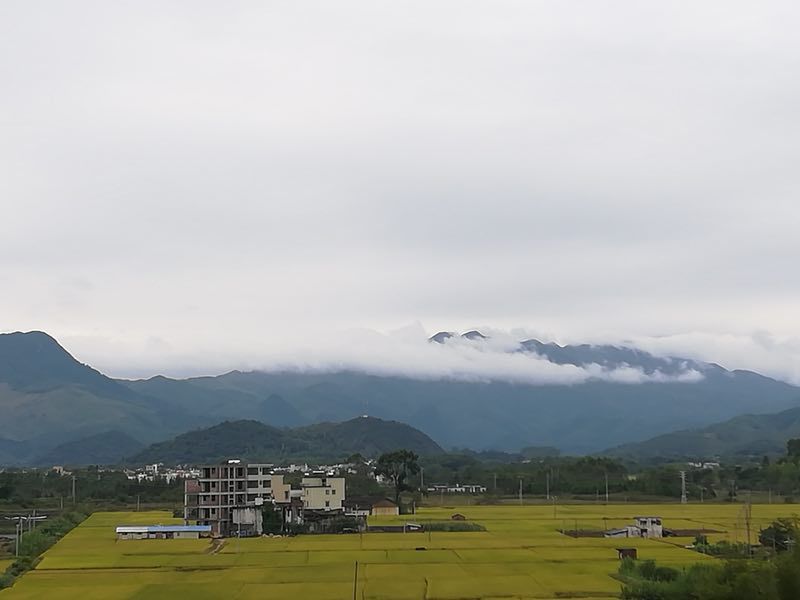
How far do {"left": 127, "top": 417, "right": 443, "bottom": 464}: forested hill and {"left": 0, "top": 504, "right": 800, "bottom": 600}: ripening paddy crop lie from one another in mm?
94707

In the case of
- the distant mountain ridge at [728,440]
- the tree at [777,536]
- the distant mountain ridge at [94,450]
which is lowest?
the distant mountain ridge at [94,450]

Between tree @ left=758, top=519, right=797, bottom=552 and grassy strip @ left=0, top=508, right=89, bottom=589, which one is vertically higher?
tree @ left=758, top=519, right=797, bottom=552

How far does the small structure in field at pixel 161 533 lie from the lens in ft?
121

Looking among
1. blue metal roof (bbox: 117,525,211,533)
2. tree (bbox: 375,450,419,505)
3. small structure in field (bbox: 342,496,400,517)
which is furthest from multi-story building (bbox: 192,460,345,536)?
tree (bbox: 375,450,419,505)

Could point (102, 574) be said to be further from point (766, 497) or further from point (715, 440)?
point (715, 440)

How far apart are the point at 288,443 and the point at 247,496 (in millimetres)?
99503

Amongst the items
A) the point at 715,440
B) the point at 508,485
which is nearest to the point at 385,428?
the point at 715,440

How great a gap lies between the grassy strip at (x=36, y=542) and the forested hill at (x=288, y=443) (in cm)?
8416

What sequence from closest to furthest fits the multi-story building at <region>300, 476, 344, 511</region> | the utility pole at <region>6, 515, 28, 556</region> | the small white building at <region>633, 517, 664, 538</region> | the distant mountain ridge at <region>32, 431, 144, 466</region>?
1. the small white building at <region>633, 517, 664, 538</region>
2. the utility pole at <region>6, 515, 28, 556</region>
3. the multi-story building at <region>300, 476, 344, 511</region>
4. the distant mountain ridge at <region>32, 431, 144, 466</region>

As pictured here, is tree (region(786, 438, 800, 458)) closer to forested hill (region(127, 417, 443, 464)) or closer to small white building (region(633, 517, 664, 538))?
small white building (region(633, 517, 664, 538))

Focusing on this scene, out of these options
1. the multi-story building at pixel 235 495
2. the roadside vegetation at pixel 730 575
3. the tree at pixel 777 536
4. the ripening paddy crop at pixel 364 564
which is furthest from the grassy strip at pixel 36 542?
the tree at pixel 777 536

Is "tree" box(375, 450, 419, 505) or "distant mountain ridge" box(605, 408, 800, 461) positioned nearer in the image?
"tree" box(375, 450, 419, 505)

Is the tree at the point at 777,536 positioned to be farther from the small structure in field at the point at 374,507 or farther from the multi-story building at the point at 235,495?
the small structure in field at the point at 374,507

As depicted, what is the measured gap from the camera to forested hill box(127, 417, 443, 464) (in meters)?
137
